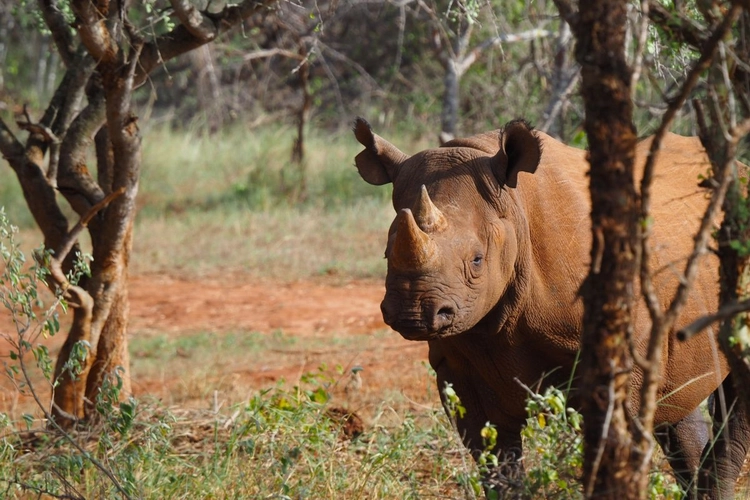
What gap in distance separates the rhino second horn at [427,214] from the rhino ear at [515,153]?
389 millimetres

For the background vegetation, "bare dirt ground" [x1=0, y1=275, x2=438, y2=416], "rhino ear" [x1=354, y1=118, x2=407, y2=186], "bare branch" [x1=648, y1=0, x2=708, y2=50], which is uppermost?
"bare branch" [x1=648, y1=0, x2=708, y2=50]

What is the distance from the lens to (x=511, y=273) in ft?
13.7

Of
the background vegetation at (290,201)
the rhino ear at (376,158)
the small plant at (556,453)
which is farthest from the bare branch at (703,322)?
the rhino ear at (376,158)

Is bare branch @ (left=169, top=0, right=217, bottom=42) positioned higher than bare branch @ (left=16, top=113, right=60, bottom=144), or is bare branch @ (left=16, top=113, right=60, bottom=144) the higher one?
bare branch @ (left=169, top=0, right=217, bottom=42)

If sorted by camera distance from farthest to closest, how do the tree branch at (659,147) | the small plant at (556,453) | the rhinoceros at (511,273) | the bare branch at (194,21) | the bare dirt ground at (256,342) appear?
the bare dirt ground at (256,342), the bare branch at (194,21), the rhinoceros at (511,273), the small plant at (556,453), the tree branch at (659,147)

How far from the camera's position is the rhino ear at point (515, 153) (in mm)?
4043

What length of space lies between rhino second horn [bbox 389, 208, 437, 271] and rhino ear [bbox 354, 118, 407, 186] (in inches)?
30.0

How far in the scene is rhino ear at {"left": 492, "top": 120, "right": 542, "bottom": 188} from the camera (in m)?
4.04

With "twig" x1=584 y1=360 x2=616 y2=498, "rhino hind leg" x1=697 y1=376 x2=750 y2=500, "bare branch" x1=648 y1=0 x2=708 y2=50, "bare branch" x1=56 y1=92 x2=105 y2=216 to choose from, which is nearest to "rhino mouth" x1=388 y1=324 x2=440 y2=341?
"twig" x1=584 y1=360 x2=616 y2=498

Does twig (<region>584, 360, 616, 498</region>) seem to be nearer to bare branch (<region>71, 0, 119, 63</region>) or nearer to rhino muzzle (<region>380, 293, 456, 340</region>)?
rhino muzzle (<region>380, 293, 456, 340</region>)

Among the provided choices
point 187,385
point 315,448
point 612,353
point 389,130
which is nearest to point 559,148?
point 315,448

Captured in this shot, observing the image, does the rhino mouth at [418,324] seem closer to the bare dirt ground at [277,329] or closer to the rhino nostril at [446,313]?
the rhino nostril at [446,313]

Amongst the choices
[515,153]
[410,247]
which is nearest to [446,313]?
[410,247]

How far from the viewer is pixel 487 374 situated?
4332 millimetres
